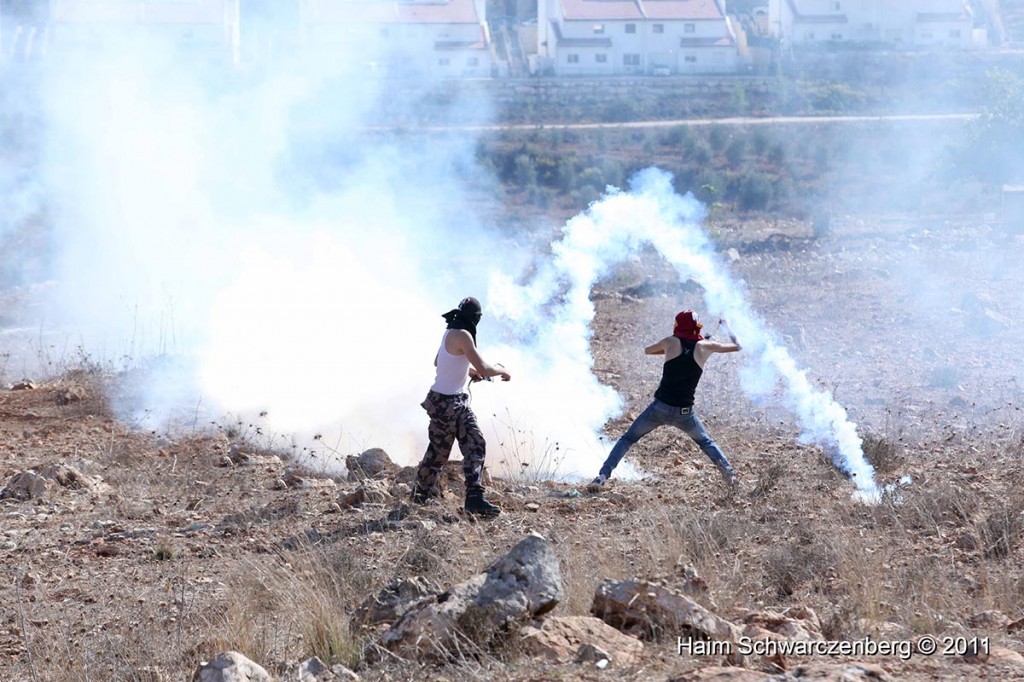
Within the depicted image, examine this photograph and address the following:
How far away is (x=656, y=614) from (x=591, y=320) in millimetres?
12147

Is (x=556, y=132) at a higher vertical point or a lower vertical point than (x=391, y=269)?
higher

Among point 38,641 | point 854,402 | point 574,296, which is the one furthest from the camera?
point 574,296

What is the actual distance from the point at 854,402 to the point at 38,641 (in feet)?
29.1

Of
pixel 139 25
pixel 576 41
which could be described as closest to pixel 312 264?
pixel 139 25

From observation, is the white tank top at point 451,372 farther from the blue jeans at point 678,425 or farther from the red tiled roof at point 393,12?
the red tiled roof at point 393,12

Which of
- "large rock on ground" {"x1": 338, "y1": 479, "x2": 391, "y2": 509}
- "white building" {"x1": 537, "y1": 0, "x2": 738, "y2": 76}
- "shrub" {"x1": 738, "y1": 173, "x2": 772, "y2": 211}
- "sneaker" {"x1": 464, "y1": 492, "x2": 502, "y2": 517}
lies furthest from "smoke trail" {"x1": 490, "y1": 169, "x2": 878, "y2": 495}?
"white building" {"x1": 537, "y1": 0, "x2": 738, "y2": 76}

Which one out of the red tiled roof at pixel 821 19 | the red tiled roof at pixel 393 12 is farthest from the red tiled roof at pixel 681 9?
the red tiled roof at pixel 393 12

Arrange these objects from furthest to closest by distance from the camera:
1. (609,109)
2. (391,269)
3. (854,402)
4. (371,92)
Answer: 1. (609,109)
2. (371,92)
3. (391,269)
4. (854,402)

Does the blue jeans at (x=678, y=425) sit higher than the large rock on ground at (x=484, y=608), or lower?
higher

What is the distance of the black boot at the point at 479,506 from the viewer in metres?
7.89

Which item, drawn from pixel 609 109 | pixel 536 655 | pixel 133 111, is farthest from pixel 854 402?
pixel 609 109

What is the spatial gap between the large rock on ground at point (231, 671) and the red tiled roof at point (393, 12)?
21.7m

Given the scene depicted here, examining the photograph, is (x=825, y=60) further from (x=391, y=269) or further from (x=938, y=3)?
(x=391, y=269)

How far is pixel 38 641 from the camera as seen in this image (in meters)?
6.12
